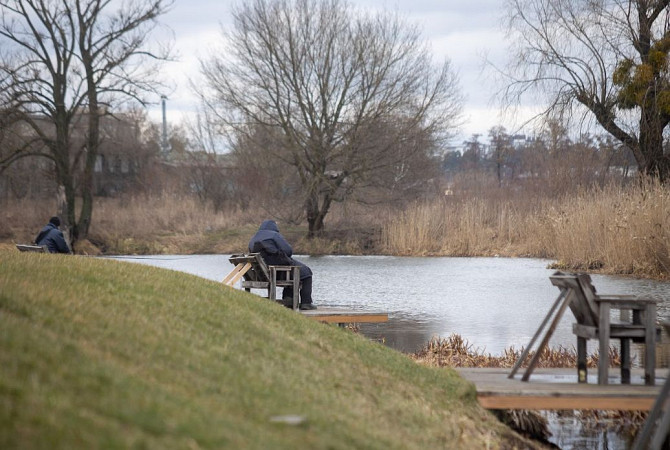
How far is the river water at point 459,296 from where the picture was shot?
13.6 meters

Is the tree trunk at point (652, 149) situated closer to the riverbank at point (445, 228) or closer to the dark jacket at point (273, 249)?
the riverbank at point (445, 228)

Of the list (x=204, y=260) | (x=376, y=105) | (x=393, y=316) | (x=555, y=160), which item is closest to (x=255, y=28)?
(x=376, y=105)

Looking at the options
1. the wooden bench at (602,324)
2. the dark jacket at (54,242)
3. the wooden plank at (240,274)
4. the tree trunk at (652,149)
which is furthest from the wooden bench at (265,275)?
the tree trunk at (652,149)

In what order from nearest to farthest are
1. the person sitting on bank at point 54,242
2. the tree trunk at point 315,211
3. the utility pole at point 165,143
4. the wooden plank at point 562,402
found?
the wooden plank at point 562,402 → the person sitting on bank at point 54,242 → the tree trunk at point 315,211 → the utility pole at point 165,143

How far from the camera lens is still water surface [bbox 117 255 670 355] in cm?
1463

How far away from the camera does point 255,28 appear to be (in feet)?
121

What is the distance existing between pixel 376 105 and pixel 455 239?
7.74 m

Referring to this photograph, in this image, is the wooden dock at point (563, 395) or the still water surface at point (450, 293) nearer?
the wooden dock at point (563, 395)

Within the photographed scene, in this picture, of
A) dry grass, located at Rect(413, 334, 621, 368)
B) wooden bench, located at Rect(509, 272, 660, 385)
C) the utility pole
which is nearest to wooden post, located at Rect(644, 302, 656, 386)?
wooden bench, located at Rect(509, 272, 660, 385)

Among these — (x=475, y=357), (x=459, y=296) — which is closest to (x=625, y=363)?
(x=475, y=357)

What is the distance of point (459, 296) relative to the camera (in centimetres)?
2069

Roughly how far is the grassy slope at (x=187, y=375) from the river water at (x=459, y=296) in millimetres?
2154

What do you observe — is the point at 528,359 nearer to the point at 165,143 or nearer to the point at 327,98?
the point at 327,98

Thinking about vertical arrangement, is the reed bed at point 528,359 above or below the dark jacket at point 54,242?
below
